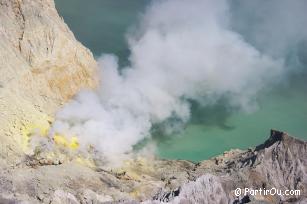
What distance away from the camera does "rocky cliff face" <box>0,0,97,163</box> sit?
156125 millimetres

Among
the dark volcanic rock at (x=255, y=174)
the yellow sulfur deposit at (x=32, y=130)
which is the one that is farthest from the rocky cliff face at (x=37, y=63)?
the dark volcanic rock at (x=255, y=174)

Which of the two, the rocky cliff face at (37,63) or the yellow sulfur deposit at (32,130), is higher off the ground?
the rocky cliff face at (37,63)

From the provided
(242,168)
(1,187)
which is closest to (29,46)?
(1,187)

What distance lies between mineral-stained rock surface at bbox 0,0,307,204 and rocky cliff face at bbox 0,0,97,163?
0.86 ft

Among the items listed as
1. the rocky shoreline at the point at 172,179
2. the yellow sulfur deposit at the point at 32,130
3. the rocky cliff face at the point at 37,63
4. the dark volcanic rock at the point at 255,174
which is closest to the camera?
the rocky shoreline at the point at 172,179

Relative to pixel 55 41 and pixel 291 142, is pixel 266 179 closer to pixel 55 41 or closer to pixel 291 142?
→ pixel 291 142

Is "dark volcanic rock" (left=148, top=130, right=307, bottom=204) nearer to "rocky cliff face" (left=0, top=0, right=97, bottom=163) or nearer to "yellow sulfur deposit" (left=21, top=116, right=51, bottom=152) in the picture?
"yellow sulfur deposit" (left=21, top=116, right=51, bottom=152)

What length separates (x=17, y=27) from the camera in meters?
172

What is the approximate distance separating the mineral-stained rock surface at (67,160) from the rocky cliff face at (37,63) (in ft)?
0.86

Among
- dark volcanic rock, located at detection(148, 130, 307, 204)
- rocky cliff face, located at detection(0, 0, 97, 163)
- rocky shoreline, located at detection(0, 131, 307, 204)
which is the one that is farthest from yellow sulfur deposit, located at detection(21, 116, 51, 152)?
dark volcanic rock, located at detection(148, 130, 307, 204)

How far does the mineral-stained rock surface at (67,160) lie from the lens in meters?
136

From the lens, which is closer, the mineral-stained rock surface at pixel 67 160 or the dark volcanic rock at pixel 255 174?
the mineral-stained rock surface at pixel 67 160

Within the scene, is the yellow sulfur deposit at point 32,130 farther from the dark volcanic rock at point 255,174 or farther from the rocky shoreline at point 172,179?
the dark volcanic rock at point 255,174

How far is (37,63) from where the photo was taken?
16550cm
